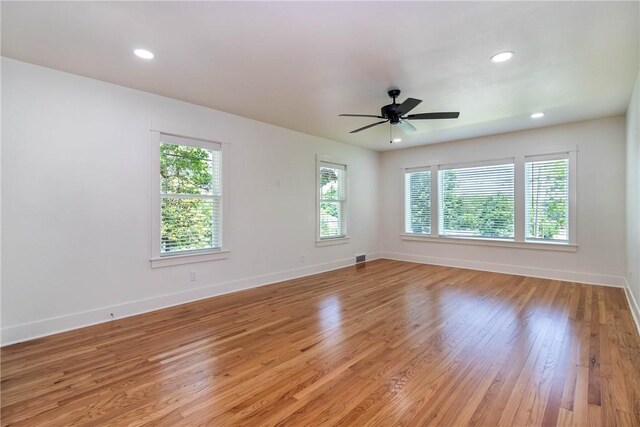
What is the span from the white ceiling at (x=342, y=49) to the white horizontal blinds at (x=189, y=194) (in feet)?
2.18

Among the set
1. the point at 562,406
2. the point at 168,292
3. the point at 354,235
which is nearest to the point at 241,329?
the point at 168,292

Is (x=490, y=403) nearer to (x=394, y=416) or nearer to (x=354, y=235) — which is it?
(x=394, y=416)

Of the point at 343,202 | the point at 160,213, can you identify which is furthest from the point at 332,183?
the point at 160,213

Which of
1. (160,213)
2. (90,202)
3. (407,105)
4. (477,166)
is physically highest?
(407,105)

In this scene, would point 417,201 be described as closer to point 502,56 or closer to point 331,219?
point 331,219

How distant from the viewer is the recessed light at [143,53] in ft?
9.13

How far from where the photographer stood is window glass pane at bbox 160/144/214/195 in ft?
13.0

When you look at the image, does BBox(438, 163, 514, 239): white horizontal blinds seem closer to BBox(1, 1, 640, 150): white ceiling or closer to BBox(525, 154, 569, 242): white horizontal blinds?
BBox(525, 154, 569, 242): white horizontal blinds

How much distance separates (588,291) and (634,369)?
2.71 meters

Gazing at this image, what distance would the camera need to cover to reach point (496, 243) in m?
5.92

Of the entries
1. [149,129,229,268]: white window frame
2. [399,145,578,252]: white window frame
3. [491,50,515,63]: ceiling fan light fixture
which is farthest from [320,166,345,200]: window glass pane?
[491,50,515,63]: ceiling fan light fixture

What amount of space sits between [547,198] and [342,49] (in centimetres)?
475

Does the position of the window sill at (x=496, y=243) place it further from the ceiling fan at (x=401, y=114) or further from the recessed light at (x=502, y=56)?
the recessed light at (x=502, y=56)

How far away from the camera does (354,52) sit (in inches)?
110
